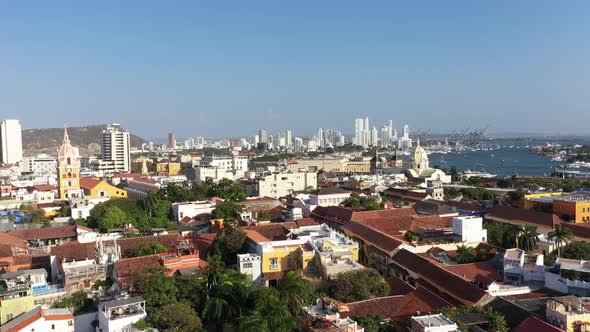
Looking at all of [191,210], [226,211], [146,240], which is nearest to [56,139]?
[191,210]

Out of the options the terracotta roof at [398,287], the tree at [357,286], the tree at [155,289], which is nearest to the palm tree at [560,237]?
the terracotta roof at [398,287]

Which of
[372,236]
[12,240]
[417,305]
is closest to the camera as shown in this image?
[417,305]

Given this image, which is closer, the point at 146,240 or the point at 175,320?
the point at 175,320

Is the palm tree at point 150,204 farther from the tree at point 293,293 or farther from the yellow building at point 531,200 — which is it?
the yellow building at point 531,200

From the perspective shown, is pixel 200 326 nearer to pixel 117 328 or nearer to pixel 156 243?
pixel 117 328

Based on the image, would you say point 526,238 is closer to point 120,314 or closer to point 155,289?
point 155,289

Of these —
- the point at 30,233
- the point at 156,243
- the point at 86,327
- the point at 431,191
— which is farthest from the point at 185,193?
the point at 86,327
